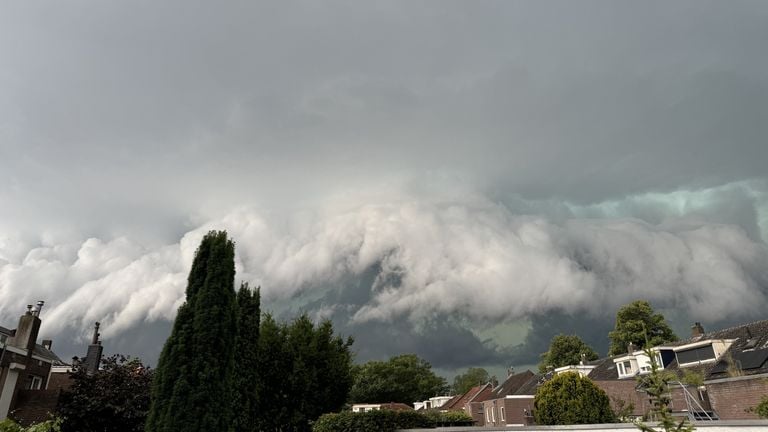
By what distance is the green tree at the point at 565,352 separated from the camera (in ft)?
251

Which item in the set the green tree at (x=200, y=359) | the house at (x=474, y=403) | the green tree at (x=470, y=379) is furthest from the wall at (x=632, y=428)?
the green tree at (x=470, y=379)

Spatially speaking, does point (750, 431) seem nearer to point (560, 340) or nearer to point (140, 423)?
point (140, 423)

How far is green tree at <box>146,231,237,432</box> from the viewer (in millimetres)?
13820

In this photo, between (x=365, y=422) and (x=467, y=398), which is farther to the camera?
(x=467, y=398)

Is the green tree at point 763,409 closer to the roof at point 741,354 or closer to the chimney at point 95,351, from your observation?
the roof at point 741,354

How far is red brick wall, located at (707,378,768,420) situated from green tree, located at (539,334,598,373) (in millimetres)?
51431

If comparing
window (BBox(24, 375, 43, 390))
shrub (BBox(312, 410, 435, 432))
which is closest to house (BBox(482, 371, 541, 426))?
shrub (BBox(312, 410, 435, 432))

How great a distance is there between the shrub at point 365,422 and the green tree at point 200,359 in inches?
357

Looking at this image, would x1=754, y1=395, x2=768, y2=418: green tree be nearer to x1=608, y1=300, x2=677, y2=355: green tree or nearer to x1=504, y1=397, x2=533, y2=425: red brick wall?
x1=504, y1=397, x2=533, y2=425: red brick wall

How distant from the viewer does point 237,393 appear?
20141mm

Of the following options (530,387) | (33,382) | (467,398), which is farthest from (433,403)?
(33,382)

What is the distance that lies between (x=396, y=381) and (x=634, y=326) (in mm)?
43300

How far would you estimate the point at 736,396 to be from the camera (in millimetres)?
25688

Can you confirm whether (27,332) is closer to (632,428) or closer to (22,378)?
(22,378)
